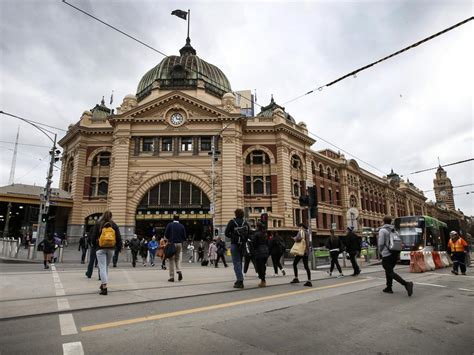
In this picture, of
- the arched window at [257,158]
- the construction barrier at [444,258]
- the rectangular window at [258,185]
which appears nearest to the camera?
the construction barrier at [444,258]

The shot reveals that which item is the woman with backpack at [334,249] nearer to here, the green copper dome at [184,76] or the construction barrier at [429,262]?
the construction barrier at [429,262]

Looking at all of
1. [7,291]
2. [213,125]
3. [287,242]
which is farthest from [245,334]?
[213,125]

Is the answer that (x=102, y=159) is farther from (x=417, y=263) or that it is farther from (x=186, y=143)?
(x=417, y=263)

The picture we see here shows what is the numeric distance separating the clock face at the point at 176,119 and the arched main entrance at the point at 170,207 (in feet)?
21.7

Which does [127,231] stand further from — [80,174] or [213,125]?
[213,125]

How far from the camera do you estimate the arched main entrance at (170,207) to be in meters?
34.1

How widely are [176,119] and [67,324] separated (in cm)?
3354

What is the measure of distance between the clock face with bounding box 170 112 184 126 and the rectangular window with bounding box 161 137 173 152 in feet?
5.98

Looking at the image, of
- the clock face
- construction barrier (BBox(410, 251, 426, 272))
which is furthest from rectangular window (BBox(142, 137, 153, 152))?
construction barrier (BBox(410, 251, 426, 272))

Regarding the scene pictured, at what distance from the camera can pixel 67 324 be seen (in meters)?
4.29

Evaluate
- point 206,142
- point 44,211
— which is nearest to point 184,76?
point 206,142

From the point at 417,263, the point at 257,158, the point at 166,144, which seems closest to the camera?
the point at 417,263

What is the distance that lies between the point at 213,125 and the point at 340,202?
2446 centimetres

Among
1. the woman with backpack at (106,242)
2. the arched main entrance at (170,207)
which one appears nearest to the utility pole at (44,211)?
the arched main entrance at (170,207)
